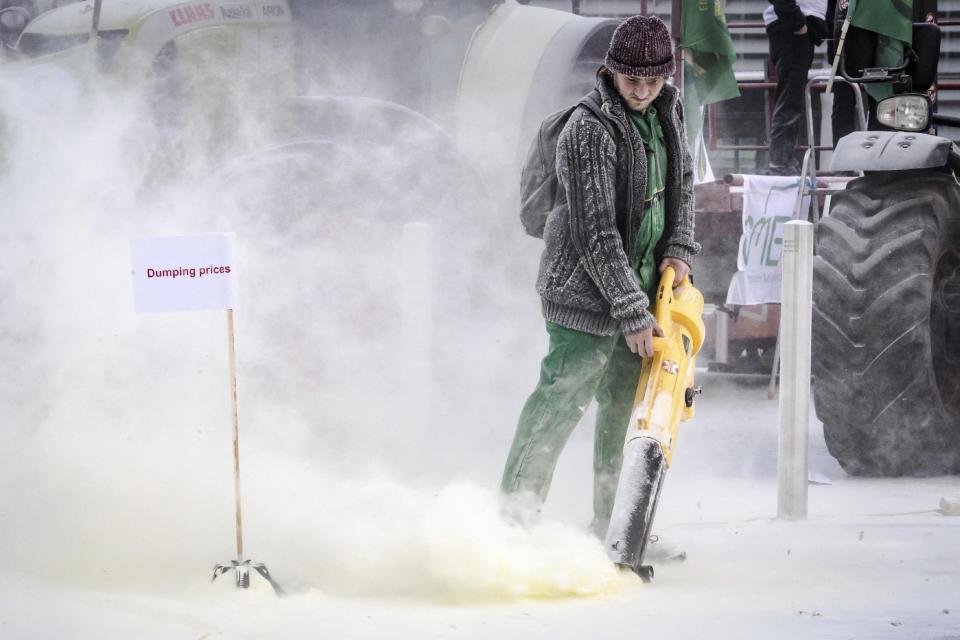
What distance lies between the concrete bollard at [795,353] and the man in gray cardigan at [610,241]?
80 centimetres

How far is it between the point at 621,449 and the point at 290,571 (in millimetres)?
1073

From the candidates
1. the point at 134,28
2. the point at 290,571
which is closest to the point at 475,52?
the point at 134,28

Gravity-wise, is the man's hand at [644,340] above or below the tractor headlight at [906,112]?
below

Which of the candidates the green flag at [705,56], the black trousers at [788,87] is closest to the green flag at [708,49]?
the green flag at [705,56]

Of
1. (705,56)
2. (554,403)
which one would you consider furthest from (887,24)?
(554,403)

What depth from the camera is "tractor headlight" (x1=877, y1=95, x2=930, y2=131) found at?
18.8 ft

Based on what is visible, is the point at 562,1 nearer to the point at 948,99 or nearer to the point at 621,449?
the point at 621,449

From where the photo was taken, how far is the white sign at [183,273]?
3.68m

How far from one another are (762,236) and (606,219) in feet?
12.9

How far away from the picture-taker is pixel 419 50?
582cm

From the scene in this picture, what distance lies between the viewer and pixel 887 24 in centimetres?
603

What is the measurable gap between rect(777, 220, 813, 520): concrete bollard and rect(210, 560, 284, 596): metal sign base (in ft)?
6.34

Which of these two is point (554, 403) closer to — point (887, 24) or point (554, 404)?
point (554, 404)

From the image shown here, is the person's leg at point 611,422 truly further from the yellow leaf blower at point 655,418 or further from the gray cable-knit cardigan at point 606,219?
the gray cable-knit cardigan at point 606,219
